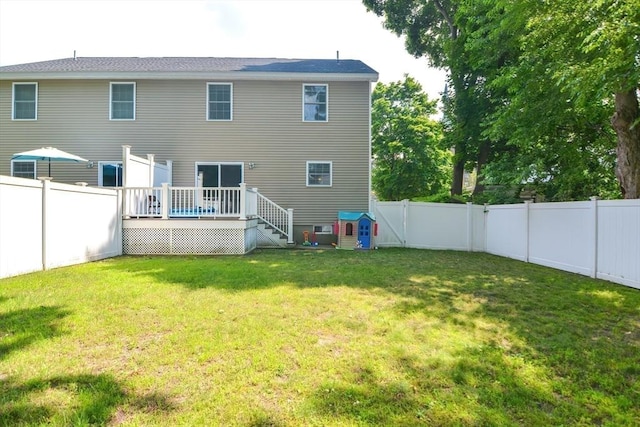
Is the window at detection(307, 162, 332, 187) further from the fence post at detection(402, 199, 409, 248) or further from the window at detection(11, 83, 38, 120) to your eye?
the window at detection(11, 83, 38, 120)

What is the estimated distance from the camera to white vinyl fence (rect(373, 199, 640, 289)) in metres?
6.19

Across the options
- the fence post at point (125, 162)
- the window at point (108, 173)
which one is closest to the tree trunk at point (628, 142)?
the fence post at point (125, 162)

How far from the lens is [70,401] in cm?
231

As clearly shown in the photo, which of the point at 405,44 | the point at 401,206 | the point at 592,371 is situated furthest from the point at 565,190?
the point at 405,44

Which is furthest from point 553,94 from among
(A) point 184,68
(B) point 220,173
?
(A) point 184,68

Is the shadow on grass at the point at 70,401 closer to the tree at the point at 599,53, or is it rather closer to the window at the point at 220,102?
the tree at the point at 599,53

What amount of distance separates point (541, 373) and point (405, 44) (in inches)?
786

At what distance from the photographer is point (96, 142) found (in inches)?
489

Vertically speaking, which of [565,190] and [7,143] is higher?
[7,143]

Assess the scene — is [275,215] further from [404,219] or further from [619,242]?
[619,242]

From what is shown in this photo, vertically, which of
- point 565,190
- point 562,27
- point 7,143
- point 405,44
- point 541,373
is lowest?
point 541,373

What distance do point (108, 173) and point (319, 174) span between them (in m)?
7.73

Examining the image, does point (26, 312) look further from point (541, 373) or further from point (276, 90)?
point (276, 90)

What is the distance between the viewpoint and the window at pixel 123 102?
12.5 meters
